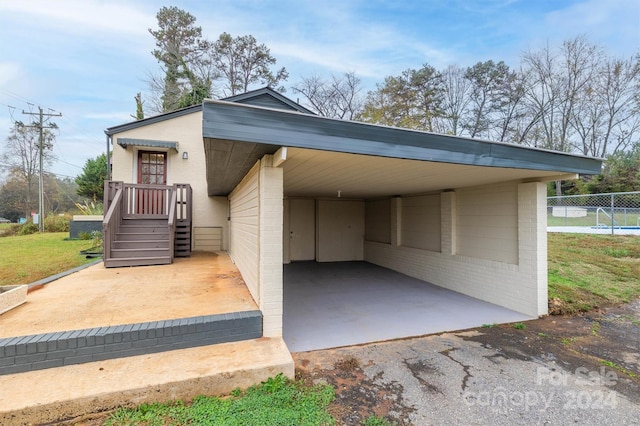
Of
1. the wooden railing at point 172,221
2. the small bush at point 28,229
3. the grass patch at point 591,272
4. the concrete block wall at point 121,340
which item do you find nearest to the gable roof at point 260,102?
the wooden railing at point 172,221

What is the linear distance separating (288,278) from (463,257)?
12.5 feet

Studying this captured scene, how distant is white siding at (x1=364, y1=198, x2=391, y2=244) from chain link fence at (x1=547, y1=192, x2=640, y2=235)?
739cm

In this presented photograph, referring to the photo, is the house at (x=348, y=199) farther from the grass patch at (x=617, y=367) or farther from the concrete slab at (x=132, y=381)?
the grass patch at (x=617, y=367)

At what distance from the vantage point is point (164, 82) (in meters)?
15.8

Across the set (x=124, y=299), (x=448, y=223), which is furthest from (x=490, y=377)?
(x=124, y=299)

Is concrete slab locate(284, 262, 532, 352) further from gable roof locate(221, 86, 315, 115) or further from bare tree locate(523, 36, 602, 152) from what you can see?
bare tree locate(523, 36, 602, 152)

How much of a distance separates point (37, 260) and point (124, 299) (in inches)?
260

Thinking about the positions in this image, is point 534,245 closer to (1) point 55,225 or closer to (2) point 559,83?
(2) point 559,83

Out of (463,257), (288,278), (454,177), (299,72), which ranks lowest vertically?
(288,278)

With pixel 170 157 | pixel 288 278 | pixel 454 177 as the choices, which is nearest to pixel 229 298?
pixel 288 278

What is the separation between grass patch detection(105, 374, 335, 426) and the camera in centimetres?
193

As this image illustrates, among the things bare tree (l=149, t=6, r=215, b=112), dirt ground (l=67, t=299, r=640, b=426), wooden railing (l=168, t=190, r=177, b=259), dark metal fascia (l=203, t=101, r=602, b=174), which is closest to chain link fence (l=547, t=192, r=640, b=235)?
dirt ground (l=67, t=299, r=640, b=426)

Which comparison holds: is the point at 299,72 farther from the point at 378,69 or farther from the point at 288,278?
the point at 288,278

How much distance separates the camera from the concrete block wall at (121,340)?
7.41 ft
